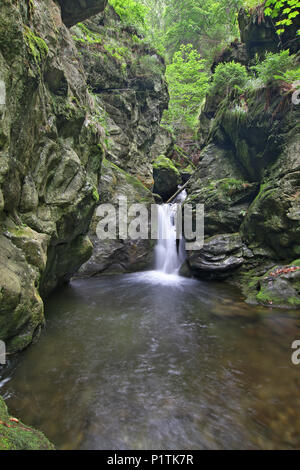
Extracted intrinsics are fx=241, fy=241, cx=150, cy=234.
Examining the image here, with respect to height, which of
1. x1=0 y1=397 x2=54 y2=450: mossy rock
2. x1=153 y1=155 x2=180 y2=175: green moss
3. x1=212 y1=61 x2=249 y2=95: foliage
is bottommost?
x1=0 y1=397 x2=54 y2=450: mossy rock

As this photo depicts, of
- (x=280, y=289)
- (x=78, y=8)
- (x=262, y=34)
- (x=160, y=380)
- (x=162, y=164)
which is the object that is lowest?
(x=160, y=380)

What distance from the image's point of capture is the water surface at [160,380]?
258 cm

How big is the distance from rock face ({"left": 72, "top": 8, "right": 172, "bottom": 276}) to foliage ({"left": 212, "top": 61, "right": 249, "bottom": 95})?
467cm

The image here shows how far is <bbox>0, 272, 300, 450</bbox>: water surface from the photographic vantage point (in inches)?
102

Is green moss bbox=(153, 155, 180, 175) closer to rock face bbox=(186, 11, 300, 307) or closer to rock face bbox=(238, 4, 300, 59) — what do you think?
rock face bbox=(186, 11, 300, 307)

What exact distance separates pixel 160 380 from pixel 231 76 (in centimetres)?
1315

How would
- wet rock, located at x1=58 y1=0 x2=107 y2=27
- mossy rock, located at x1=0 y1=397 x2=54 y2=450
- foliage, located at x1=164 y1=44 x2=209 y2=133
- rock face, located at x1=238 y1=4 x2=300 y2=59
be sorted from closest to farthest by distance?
mossy rock, located at x1=0 y1=397 x2=54 y2=450 → wet rock, located at x1=58 y1=0 x2=107 y2=27 → rock face, located at x1=238 y1=4 x2=300 y2=59 → foliage, located at x1=164 y1=44 x2=209 y2=133

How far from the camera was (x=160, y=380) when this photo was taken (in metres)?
3.50

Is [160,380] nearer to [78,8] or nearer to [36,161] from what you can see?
[36,161]

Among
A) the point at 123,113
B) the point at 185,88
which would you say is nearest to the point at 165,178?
the point at 123,113

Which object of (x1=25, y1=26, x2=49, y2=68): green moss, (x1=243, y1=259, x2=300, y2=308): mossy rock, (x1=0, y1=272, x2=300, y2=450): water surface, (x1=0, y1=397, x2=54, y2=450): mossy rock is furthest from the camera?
(x1=243, y1=259, x2=300, y2=308): mossy rock

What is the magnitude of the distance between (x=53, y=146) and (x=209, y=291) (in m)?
6.41

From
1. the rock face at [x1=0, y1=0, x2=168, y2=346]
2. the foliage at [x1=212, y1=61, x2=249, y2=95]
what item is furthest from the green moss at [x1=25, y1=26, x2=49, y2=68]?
the foliage at [x1=212, y1=61, x2=249, y2=95]
